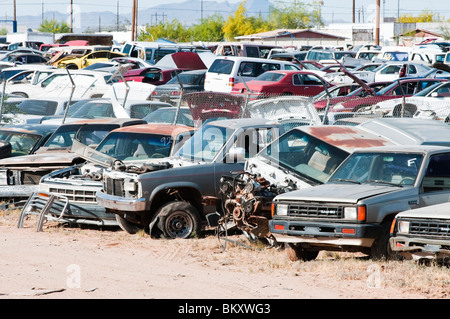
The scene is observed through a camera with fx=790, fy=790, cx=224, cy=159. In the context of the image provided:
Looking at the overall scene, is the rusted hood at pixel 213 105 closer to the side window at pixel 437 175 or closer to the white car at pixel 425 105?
the white car at pixel 425 105

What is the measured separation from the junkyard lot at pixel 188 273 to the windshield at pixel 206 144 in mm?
1265

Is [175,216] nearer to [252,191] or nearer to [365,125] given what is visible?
[252,191]

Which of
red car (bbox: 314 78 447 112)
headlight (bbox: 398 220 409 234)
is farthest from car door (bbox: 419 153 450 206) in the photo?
red car (bbox: 314 78 447 112)

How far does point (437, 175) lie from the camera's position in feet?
31.8

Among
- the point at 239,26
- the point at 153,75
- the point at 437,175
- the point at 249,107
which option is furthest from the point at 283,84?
the point at 239,26

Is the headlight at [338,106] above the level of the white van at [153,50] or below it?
below

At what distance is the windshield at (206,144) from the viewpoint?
1198 centimetres

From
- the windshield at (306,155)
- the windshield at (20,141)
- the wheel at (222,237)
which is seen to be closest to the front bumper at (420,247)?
the windshield at (306,155)

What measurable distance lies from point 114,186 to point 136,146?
1.83 metres

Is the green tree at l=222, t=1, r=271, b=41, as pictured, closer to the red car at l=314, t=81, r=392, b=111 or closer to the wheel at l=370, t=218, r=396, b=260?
the red car at l=314, t=81, r=392, b=111

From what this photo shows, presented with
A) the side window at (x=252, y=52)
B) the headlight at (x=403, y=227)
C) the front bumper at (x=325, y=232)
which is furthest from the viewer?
the side window at (x=252, y=52)

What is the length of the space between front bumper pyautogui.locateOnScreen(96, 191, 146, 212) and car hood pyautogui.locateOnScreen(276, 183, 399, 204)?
7.84 ft

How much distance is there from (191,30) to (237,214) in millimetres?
72142

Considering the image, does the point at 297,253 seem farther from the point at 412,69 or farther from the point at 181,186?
the point at 412,69
